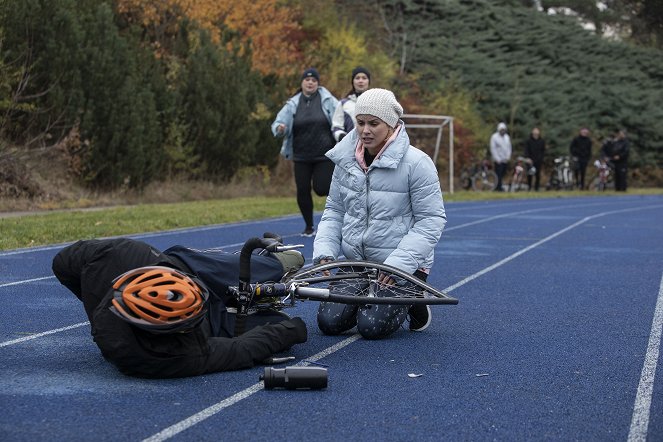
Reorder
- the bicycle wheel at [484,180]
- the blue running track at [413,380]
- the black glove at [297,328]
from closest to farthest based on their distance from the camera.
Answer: the blue running track at [413,380]
the black glove at [297,328]
the bicycle wheel at [484,180]

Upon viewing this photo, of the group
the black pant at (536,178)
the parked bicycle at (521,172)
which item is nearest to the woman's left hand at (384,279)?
the parked bicycle at (521,172)

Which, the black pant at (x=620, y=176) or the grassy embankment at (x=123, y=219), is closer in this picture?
the grassy embankment at (x=123, y=219)

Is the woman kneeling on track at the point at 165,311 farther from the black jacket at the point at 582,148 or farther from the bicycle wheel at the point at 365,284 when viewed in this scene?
the black jacket at the point at 582,148

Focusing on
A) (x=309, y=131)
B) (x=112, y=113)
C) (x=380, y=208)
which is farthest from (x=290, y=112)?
(x=380, y=208)

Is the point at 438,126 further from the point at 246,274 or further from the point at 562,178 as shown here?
the point at 246,274

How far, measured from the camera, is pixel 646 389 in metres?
6.34

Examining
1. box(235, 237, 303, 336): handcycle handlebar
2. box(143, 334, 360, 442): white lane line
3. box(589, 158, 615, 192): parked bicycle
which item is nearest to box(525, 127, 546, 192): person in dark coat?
box(589, 158, 615, 192): parked bicycle

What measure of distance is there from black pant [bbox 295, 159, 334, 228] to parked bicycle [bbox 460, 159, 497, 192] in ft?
67.5

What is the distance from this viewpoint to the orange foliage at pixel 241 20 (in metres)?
27.7

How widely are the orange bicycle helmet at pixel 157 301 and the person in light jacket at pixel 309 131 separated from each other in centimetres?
880

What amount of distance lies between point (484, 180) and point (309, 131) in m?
21.4

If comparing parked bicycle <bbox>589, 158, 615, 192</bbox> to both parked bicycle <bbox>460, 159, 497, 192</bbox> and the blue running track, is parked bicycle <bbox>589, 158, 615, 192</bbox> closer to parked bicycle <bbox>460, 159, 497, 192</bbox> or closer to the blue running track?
parked bicycle <bbox>460, 159, 497, 192</bbox>

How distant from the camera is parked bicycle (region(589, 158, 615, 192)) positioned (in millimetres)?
37344

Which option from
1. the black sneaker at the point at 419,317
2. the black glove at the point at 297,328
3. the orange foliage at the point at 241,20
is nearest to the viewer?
the black glove at the point at 297,328
